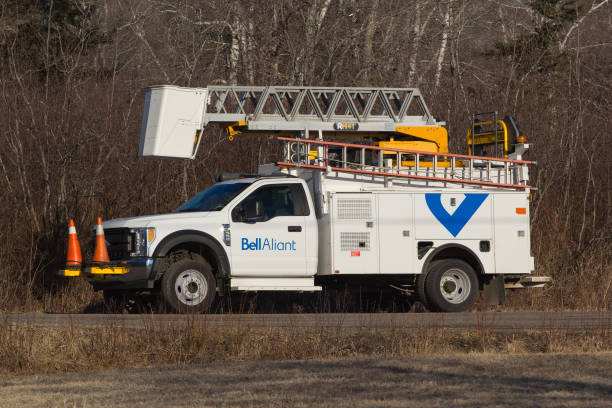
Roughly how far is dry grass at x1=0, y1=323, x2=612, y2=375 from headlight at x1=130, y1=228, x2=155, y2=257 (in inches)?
166

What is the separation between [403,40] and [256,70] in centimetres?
441

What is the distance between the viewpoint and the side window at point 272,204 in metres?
15.8

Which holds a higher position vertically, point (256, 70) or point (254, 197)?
point (256, 70)

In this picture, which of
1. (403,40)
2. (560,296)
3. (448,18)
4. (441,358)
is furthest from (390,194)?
(448,18)

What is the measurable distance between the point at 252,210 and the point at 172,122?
1879mm

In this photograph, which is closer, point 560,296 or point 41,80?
point 560,296

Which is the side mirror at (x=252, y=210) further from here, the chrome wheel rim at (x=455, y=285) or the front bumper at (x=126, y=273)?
the chrome wheel rim at (x=455, y=285)

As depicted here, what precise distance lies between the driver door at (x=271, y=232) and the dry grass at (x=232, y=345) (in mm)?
4604

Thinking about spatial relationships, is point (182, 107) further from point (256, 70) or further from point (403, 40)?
point (403, 40)

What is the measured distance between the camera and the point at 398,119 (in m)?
17.7

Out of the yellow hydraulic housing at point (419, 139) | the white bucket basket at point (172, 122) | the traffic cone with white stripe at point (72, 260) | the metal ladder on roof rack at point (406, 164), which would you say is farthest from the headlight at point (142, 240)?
the yellow hydraulic housing at point (419, 139)

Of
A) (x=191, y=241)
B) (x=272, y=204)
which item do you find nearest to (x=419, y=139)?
(x=272, y=204)

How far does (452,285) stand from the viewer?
16.4 metres

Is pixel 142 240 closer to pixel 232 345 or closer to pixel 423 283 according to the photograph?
pixel 423 283
